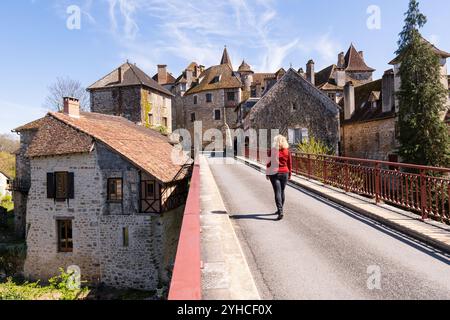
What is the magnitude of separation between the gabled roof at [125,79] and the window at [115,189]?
21.2m

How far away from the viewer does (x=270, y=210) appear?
25.7ft

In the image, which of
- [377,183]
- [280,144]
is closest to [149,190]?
[280,144]

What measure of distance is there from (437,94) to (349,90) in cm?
1138

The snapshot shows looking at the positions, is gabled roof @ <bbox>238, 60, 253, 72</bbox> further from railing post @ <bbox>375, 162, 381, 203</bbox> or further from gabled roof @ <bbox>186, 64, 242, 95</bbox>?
railing post @ <bbox>375, 162, 381, 203</bbox>

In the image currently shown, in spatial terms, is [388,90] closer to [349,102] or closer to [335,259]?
[349,102]

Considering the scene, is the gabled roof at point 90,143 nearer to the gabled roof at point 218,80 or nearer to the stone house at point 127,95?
the stone house at point 127,95

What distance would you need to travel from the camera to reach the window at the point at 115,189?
19.5 meters

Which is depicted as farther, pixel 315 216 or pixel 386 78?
pixel 386 78

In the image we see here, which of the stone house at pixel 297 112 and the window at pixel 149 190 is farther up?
the stone house at pixel 297 112

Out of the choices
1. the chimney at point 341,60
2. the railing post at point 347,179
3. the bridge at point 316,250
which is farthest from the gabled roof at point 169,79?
the bridge at point 316,250

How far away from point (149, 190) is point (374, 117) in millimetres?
21725

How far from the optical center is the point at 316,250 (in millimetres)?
5004
